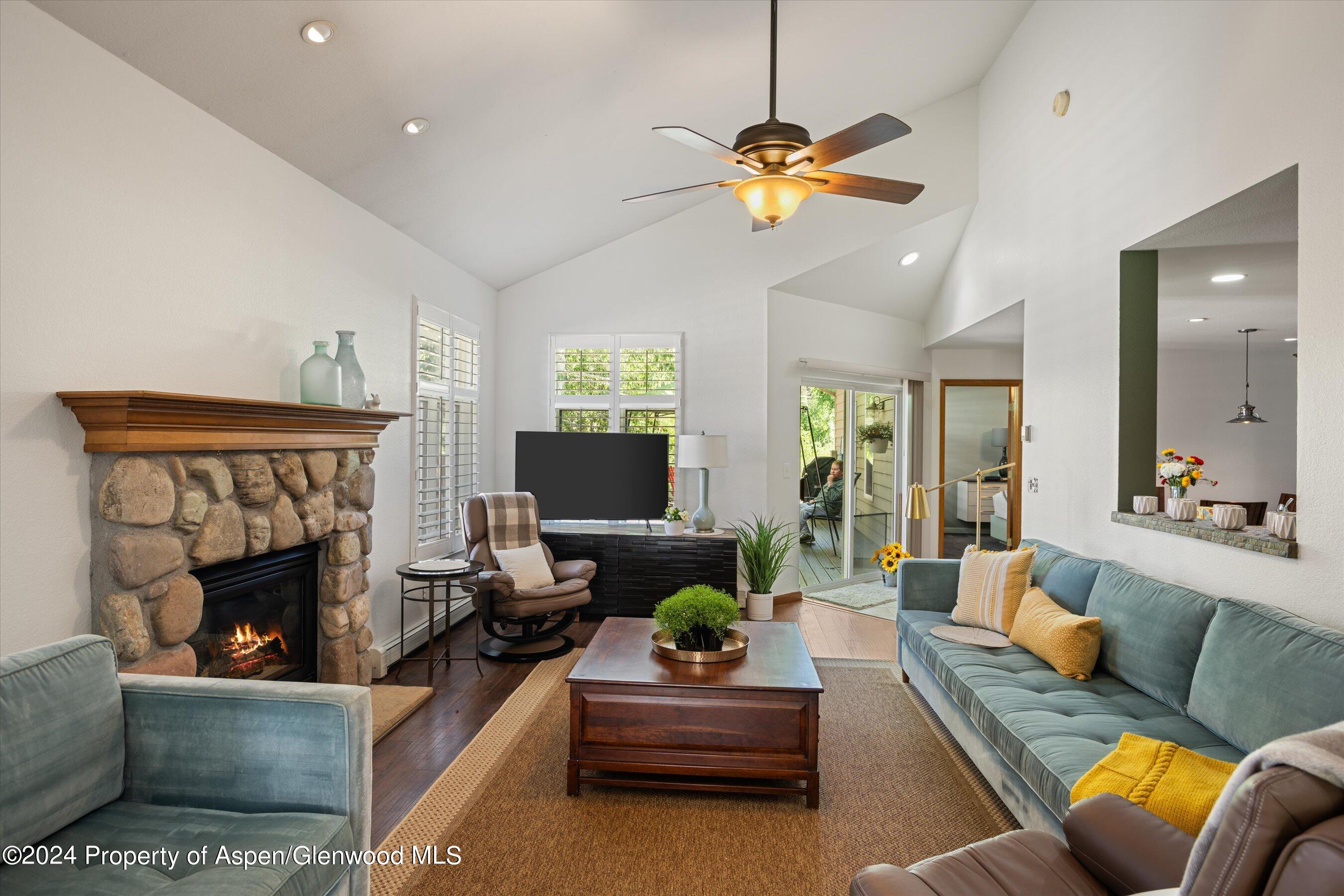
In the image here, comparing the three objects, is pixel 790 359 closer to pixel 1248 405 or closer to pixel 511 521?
pixel 511 521

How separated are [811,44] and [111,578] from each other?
4.00 meters

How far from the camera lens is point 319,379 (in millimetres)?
3268

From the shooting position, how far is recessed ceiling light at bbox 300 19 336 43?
100 inches

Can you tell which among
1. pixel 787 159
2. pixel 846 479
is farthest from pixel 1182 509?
pixel 846 479

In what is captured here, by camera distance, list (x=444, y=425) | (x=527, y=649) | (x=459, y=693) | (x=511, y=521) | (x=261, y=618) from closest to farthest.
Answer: (x=261, y=618) < (x=459, y=693) < (x=527, y=649) < (x=511, y=521) < (x=444, y=425)

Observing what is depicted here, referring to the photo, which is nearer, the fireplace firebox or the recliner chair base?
the fireplace firebox

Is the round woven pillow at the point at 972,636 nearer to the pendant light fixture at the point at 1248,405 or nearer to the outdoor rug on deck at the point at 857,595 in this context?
the outdoor rug on deck at the point at 857,595

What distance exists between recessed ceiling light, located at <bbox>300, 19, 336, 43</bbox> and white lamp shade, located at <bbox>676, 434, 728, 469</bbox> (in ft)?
11.2

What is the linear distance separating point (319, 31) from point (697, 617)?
2.59 meters

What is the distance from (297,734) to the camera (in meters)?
1.78

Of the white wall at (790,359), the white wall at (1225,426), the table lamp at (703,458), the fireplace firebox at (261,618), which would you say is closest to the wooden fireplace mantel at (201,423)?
the fireplace firebox at (261,618)

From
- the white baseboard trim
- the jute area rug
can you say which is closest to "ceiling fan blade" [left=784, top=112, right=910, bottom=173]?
the jute area rug

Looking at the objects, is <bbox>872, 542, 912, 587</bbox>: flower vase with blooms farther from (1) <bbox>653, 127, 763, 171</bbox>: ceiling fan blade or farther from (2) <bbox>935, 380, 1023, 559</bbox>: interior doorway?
(1) <bbox>653, 127, 763, 171</bbox>: ceiling fan blade

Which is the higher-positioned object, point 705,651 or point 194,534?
point 194,534
